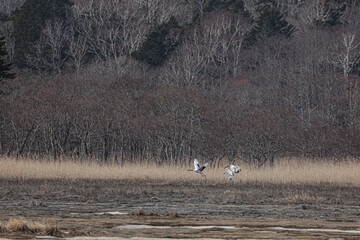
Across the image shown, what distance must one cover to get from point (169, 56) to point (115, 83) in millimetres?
28740

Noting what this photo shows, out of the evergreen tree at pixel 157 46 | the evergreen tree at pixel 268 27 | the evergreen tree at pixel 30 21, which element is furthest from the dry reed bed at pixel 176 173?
the evergreen tree at pixel 268 27

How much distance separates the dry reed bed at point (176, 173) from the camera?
26.7 meters

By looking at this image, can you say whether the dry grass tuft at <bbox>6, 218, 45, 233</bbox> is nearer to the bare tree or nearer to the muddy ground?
the muddy ground

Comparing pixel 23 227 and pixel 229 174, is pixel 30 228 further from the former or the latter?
pixel 229 174

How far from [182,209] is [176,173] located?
11.6 m

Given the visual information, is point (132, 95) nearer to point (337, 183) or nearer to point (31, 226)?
point (337, 183)

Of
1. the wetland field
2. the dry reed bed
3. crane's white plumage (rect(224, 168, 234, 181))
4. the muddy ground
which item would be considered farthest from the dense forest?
the muddy ground

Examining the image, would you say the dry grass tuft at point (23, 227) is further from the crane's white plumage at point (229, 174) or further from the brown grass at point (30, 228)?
the crane's white plumage at point (229, 174)

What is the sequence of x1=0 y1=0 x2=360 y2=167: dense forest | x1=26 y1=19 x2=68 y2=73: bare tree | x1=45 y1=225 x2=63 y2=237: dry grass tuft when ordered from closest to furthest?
x1=45 y1=225 x2=63 y2=237: dry grass tuft < x1=0 y1=0 x2=360 y2=167: dense forest < x1=26 y1=19 x2=68 y2=73: bare tree

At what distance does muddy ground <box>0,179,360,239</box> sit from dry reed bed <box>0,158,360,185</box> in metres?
1.00

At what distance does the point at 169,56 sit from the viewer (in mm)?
84938

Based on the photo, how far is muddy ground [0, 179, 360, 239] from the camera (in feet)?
38.8

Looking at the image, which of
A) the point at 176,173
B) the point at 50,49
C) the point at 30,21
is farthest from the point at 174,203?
the point at 30,21

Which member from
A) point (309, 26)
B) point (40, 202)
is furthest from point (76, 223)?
point (309, 26)
